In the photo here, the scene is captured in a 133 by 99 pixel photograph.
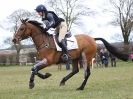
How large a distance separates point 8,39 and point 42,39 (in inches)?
3220

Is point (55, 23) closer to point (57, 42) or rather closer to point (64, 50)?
point (57, 42)

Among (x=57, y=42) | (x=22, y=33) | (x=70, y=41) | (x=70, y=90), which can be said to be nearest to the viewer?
(x=70, y=90)

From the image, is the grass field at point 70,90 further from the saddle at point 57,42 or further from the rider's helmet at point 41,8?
the rider's helmet at point 41,8

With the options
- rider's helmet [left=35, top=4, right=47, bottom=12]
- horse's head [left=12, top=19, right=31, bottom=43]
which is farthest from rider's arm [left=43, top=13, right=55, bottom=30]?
horse's head [left=12, top=19, right=31, bottom=43]

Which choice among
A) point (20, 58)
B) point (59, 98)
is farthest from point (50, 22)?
point (20, 58)

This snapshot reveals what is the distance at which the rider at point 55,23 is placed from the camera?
14469 mm

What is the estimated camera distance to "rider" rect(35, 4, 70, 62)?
1447cm

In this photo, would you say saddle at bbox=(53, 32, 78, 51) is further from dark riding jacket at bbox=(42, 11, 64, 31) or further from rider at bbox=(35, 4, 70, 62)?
dark riding jacket at bbox=(42, 11, 64, 31)

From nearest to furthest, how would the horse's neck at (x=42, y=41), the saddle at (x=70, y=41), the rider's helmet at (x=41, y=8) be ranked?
the rider's helmet at (x=41, y=8), the horse's neck at (x=42, y=41), the saddle at (x=70, y=41)

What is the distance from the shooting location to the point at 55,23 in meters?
14.9

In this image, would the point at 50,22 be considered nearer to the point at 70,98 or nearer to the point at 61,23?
the point at 61,23

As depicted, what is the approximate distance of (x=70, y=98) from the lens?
11922mm

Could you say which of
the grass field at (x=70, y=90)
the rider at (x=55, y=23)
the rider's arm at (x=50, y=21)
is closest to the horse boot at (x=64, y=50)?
the rider at (x=55, y=23)

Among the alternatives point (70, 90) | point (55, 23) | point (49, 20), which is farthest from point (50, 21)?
point (70, 90)
